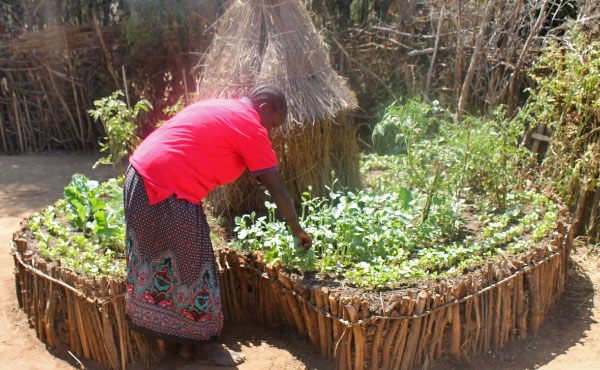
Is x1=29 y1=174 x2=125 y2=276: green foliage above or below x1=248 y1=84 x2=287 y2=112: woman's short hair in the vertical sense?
below

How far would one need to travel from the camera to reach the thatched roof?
4.18 m

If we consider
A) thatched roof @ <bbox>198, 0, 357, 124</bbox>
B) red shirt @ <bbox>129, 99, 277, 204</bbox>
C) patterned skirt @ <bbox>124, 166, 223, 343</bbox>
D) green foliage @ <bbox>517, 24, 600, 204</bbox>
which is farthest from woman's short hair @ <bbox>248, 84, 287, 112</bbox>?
green foliage @ <bbox>517, 24, 600, 204</bbox>

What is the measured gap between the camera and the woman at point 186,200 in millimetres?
2777

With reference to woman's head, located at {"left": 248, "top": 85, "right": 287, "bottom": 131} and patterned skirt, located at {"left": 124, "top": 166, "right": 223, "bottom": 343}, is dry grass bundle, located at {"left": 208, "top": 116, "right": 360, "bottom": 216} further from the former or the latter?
patterned skirt, located at {"left": 124, "top": 166, "right": 223, "bottom": 343}

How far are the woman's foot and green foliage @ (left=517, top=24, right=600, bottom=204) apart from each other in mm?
2723

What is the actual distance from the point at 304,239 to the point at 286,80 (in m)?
1.59

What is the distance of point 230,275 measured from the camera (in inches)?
140

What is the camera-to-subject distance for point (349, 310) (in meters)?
2.78

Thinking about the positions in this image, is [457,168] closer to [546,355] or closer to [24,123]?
[546,355]

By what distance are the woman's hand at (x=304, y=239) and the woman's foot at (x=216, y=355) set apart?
0.76m

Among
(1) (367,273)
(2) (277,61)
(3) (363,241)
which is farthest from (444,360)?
(2) (277,61)

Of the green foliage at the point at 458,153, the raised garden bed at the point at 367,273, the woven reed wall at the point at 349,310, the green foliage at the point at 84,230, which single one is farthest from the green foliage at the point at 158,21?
the woven reed wall at the point at 349,310

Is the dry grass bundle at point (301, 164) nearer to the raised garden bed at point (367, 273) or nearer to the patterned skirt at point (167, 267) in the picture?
the raised garden bed at point (367, 273)

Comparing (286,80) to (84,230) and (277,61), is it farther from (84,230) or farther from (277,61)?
(84,230)
